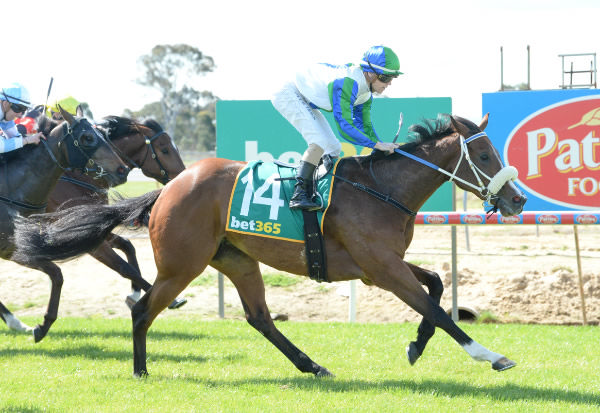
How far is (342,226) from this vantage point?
5.04 m

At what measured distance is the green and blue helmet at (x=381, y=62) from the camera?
5074 mm

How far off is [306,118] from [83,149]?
8.31 feet

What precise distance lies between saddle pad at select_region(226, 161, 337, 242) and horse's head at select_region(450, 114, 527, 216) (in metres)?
0.95

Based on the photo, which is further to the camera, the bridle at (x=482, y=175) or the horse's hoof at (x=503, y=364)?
the bridle at (x=482, y=175)

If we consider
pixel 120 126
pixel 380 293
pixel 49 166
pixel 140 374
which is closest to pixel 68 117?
pixel 49 166

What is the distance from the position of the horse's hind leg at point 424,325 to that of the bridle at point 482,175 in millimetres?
698

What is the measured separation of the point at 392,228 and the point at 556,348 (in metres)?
2.33

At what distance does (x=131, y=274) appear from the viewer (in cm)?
718

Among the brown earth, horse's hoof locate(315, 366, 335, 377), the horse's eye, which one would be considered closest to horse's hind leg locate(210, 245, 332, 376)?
horse's hoof locate(315, 366, 335, 377)

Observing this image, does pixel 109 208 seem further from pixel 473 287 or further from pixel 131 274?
pixel 473 287

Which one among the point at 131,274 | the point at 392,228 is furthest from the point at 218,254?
the point at 131,274

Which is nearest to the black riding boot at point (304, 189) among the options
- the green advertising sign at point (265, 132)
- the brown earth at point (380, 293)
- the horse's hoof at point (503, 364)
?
the horse's hoof at point (503, 364)

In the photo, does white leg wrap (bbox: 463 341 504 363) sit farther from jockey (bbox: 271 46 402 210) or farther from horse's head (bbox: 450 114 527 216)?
jockey (bbox: 271 46 402 210)

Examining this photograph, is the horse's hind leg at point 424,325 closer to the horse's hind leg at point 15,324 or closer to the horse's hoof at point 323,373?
the horse's hoof at point 323,373
